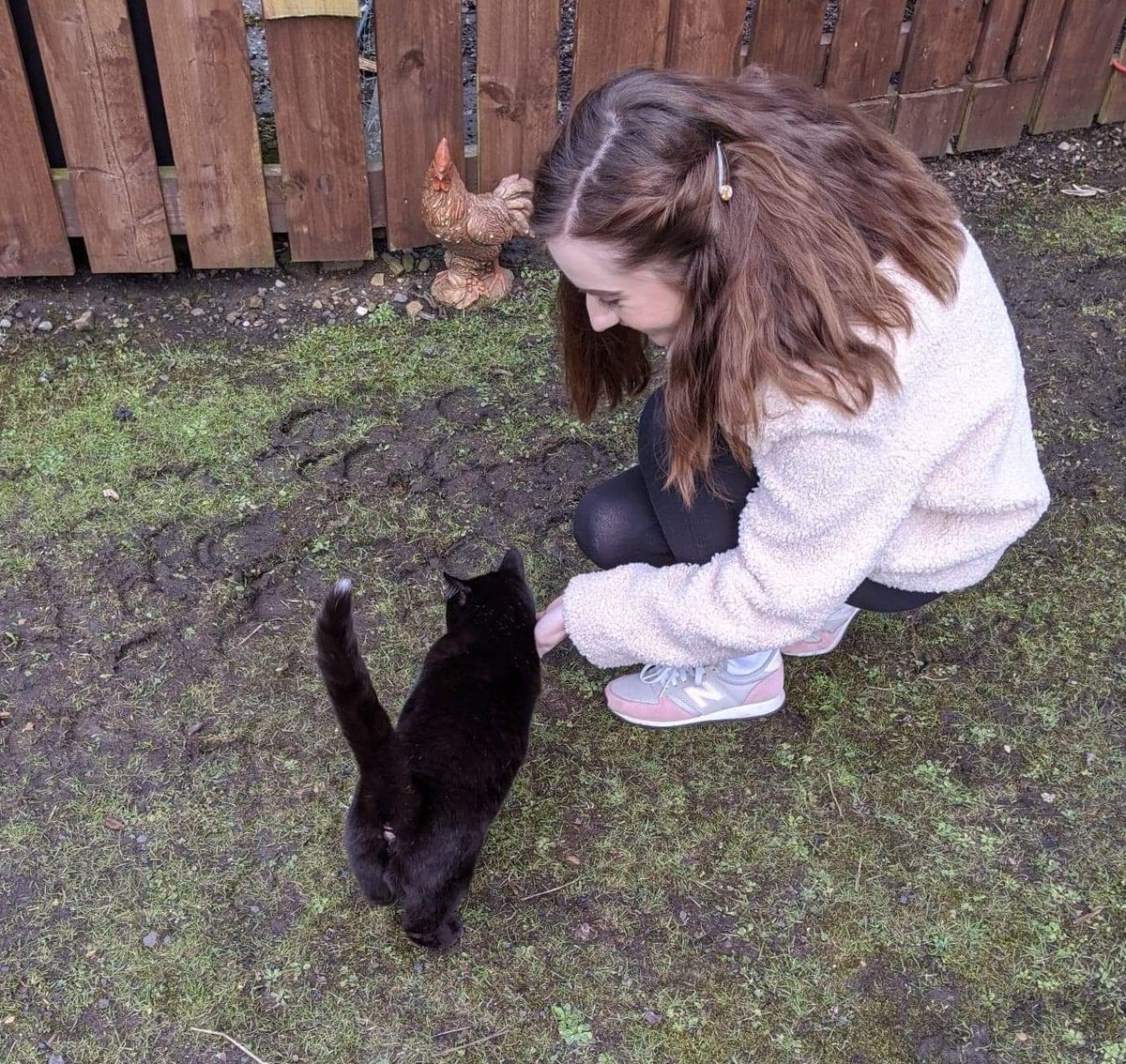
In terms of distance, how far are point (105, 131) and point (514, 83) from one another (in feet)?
4.39

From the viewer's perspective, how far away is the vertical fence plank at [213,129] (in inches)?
125

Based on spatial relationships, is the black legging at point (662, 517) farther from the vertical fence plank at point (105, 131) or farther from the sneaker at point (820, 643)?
the vertical fence plank at point (105, 131)

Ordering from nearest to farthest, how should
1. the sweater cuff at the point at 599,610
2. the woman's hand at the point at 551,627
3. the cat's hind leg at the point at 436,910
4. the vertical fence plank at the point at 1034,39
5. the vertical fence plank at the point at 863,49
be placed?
the cat's hind leg at the point at 436,910, the sweater cuff at the point at 599,610, the woman's hand at the point at 551,627, the vertical fence plank at the point at 863,49, the vertical fence plank at the point at 1034,39

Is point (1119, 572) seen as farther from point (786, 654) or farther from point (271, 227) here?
point (271, 227)

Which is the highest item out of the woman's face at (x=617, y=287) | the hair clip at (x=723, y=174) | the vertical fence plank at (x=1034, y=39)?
the hair clip at (x=723, y=174)

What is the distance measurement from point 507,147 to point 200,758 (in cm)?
236

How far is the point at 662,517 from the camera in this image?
7.57 ft

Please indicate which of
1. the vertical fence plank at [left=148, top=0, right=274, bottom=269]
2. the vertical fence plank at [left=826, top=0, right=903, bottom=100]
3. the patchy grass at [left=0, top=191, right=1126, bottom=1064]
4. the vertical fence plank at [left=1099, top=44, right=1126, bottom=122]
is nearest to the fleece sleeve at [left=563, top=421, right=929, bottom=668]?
the patchy grass at [left=0, top=191, right=1126, bottom=1064]

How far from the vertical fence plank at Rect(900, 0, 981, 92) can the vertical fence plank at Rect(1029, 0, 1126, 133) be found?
1.42 ft

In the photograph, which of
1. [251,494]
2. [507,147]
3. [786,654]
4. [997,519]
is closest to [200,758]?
[251,494]

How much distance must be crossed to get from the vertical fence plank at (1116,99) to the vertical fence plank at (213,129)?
11.6 feet

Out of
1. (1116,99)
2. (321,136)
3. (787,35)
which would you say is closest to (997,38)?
(1116,99)

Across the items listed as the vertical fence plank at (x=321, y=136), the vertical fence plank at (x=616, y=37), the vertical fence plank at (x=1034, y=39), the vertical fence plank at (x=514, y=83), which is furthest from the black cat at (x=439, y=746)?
the vertical fence plank at (x=1034, y=39)

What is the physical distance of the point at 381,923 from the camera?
221 cm
